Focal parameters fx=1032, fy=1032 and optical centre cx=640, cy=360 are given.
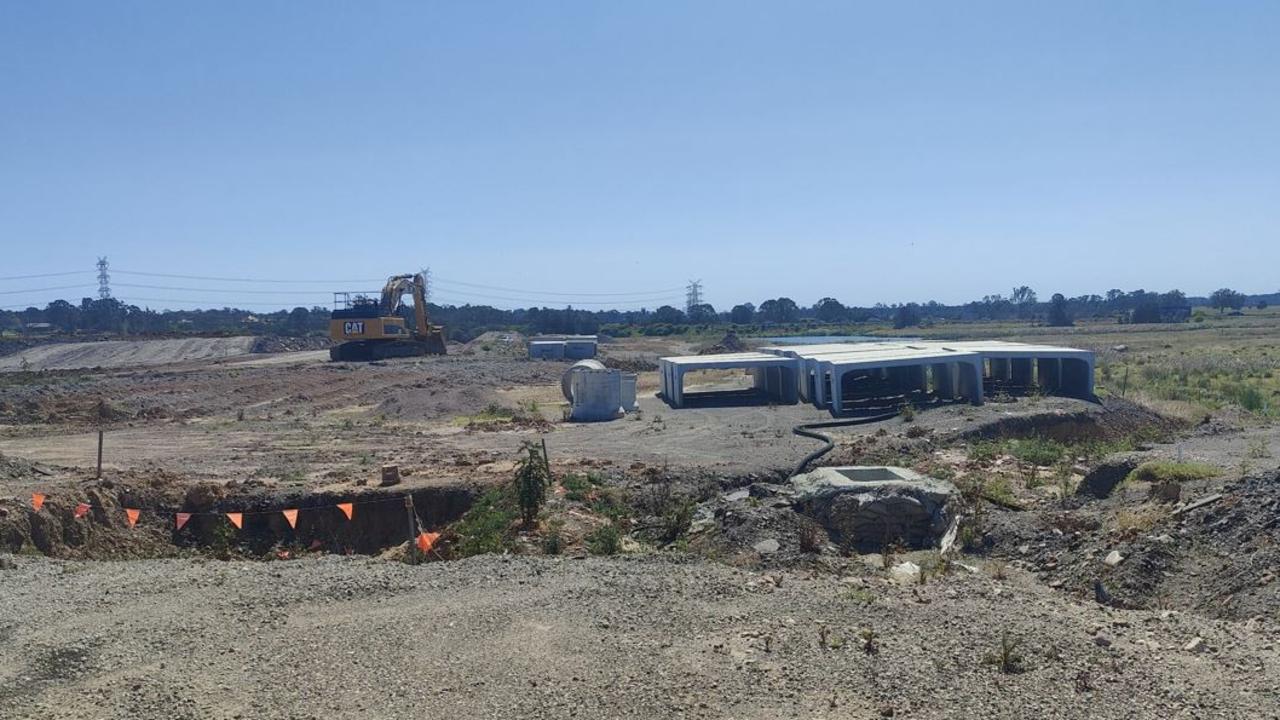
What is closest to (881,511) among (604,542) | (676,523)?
(676,523)

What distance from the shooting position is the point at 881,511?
16297mm

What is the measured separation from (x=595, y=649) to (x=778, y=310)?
6158 inches

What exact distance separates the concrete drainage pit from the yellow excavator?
1817 inches

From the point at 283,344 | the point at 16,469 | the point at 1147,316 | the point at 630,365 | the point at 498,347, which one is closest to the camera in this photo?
the point at 16,469

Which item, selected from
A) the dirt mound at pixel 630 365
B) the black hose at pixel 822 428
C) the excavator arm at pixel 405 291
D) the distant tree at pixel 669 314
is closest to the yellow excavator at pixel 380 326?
the excavator arm at pixel 405 291

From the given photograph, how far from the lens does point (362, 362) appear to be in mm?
58438

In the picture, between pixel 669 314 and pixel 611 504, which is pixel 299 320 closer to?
pixel 669 314

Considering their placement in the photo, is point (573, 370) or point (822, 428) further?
point (573, 370)

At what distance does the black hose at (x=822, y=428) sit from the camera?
22.6 metres

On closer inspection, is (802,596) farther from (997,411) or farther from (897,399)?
(897,399)

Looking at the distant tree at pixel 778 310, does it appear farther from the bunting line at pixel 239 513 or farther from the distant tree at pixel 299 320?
the bunting line at pixel 239 513

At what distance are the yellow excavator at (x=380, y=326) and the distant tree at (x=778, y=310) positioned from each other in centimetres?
10553

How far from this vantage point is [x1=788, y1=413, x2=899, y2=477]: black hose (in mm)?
22594

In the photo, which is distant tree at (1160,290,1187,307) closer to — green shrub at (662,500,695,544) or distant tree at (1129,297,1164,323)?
distant tree at (1129,297,1164,323)
